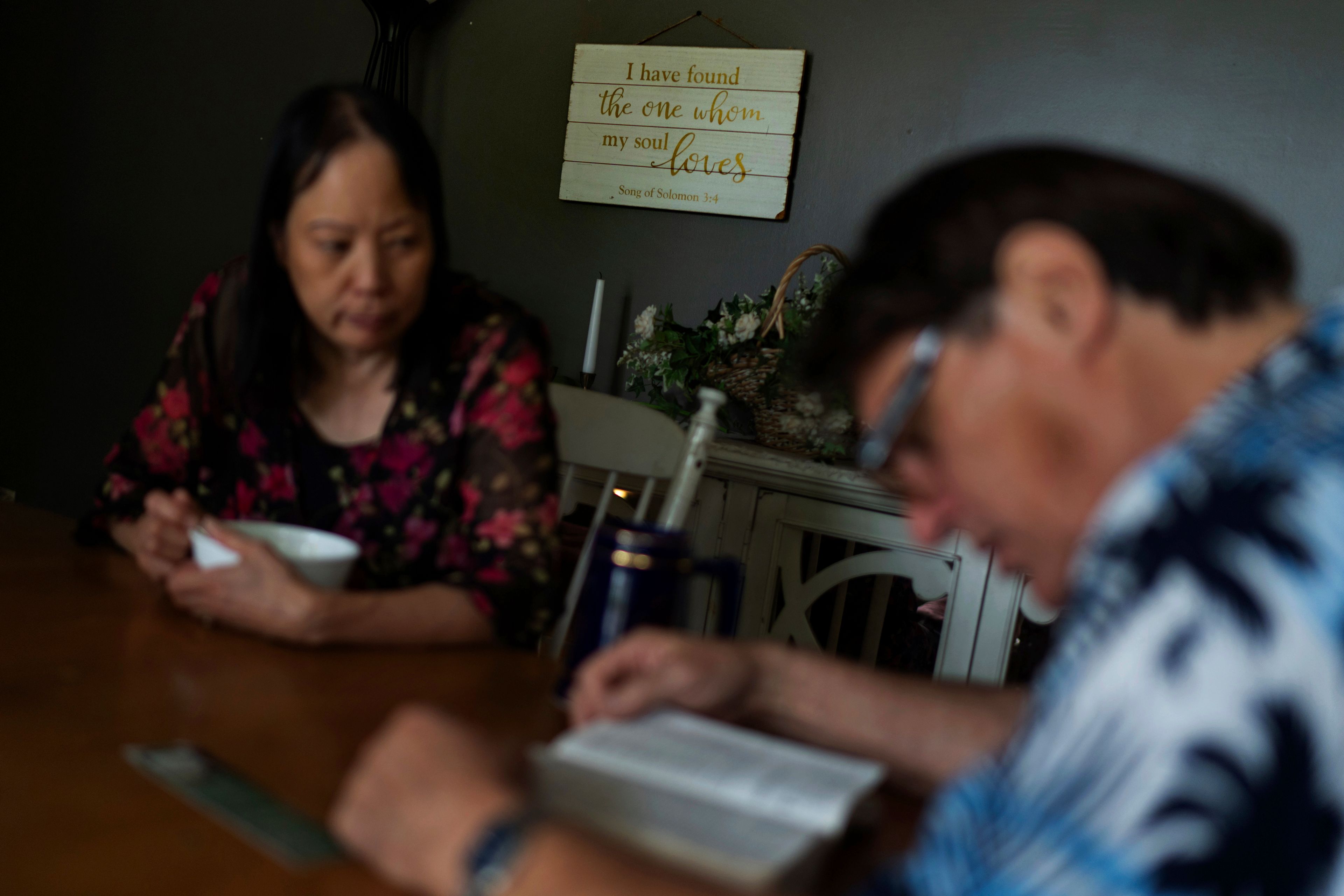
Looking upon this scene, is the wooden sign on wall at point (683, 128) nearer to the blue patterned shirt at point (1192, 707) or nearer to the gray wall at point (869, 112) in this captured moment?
the gray wall at point (869, 112)

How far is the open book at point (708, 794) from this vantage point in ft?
1.92

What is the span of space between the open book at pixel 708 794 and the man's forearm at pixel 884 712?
0.22ft

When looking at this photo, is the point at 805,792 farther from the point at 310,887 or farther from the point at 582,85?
the point at 582,85

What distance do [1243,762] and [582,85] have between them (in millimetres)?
2672

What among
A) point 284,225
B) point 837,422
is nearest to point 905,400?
point 284,225

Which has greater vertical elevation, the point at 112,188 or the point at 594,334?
the point at 112,188

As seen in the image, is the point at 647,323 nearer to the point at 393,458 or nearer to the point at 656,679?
the point at 393,458

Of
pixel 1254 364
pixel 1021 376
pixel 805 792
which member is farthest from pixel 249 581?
pixel 1254 364

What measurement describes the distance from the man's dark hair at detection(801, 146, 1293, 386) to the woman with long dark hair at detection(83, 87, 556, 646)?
2.11 ft

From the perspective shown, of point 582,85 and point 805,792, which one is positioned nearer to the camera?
point 805,792

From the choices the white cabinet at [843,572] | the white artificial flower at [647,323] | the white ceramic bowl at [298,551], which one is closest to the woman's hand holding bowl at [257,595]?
the white ceramic bowl at [298,551]

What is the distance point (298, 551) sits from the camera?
3.70 ft

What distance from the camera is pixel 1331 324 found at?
1.83 ft

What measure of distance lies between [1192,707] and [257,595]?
806 millimetres
